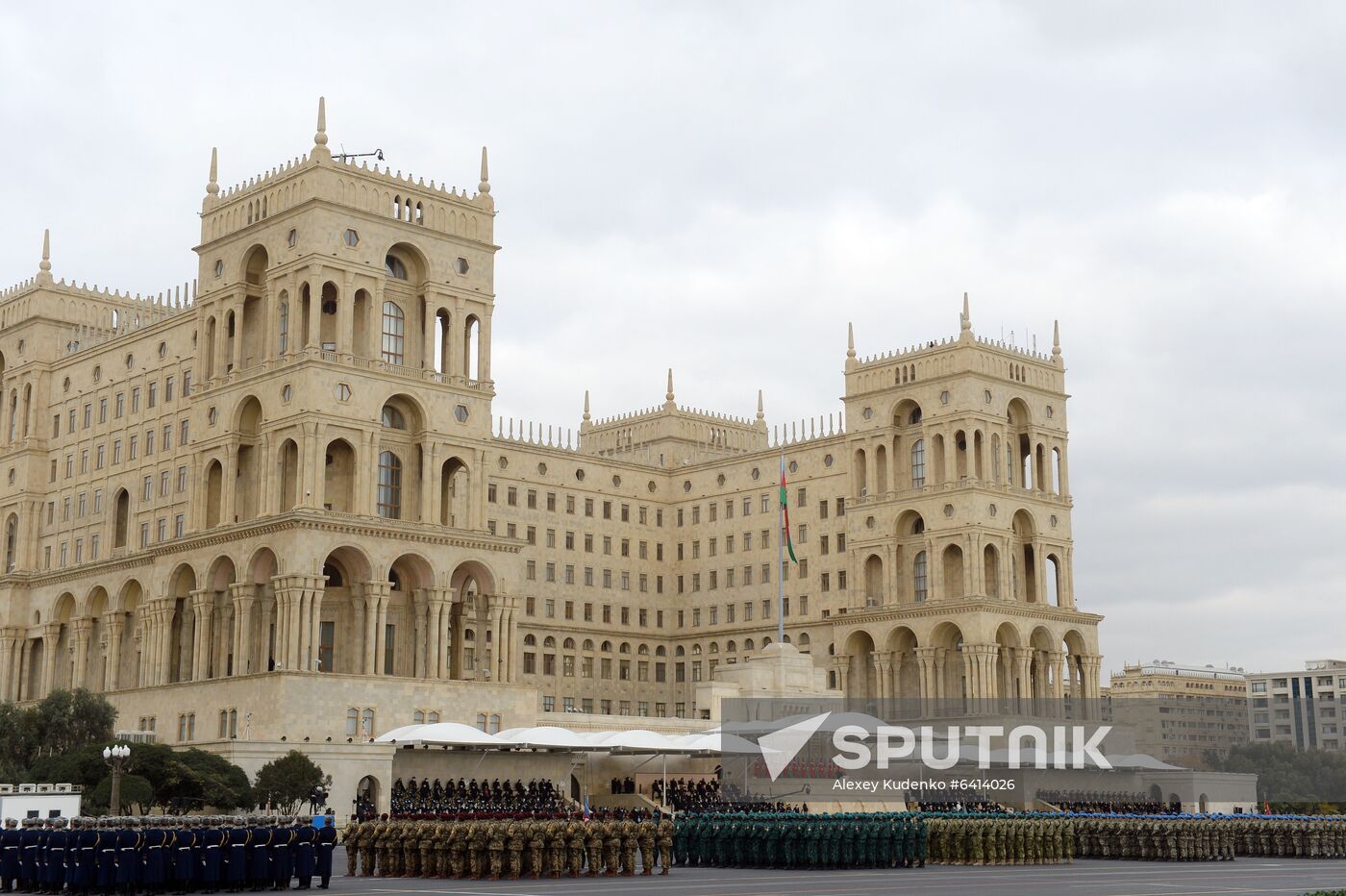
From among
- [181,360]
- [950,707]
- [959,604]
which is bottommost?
[950,707]

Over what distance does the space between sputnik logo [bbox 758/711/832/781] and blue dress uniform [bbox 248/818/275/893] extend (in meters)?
25.6

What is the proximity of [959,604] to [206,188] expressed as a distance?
4317 cm

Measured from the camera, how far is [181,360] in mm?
78062

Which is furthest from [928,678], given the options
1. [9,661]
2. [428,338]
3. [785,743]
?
[9,661]

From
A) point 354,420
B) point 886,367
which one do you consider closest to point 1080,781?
point 886,367

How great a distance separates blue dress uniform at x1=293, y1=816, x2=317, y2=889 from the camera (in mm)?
34281

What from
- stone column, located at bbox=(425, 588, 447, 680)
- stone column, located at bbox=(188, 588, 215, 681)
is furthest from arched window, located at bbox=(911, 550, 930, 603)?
stone column, located at bbox=(188, 588, 215, 681)

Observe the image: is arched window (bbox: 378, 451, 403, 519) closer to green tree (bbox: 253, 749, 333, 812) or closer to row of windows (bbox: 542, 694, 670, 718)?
green tree (bbox: 253, 749, 333, 812)

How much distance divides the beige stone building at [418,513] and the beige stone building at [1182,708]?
81.0 metres

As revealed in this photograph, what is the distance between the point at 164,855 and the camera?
33344 millimetres

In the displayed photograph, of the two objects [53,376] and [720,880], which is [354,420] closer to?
[53,376]

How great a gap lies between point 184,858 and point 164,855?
1.41ft

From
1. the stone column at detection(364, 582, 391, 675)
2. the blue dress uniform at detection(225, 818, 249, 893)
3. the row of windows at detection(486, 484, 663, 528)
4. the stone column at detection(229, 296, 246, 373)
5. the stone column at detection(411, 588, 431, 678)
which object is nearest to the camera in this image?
the blue dress uniform at detection(225, 818, 249, 893)

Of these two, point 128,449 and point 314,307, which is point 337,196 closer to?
point 314,307
